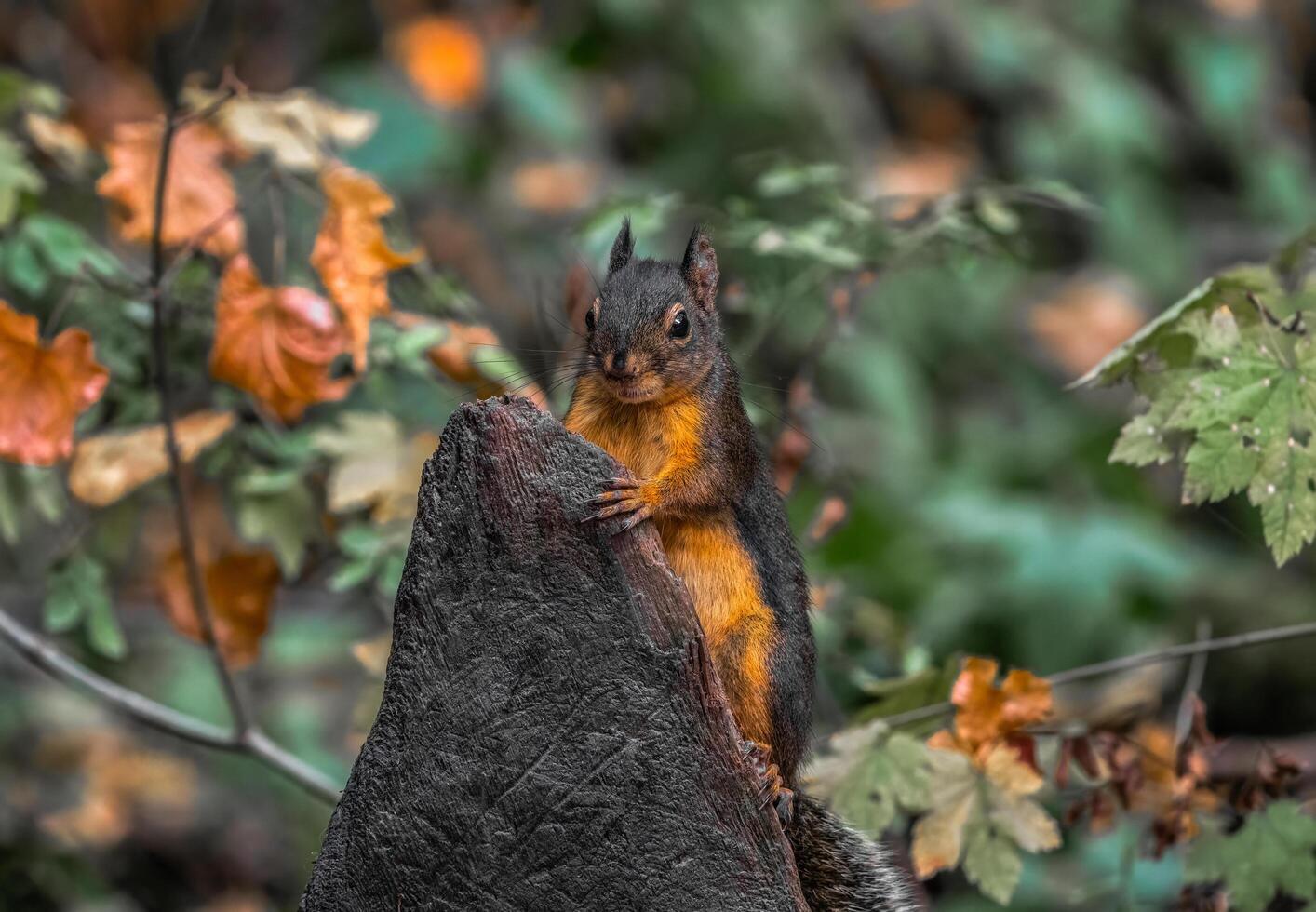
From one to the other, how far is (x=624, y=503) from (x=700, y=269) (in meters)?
0.56

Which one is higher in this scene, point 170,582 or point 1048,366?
point 1048,366

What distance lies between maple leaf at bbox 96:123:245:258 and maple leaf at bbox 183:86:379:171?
0.06 meters

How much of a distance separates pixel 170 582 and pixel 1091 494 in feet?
9.30

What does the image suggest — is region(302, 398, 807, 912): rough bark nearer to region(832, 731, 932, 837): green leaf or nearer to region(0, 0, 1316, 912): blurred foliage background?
region(832, 731, 932, 837): green leaf

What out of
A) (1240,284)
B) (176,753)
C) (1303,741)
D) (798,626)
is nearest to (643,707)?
(798,626)

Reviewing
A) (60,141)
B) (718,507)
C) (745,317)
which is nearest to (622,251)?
(718,507)

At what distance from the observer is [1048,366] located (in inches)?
215

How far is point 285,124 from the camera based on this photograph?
2426 millimetres

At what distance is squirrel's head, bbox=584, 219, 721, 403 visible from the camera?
1872 millimetres

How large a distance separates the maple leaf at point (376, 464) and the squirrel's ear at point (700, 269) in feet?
1.79

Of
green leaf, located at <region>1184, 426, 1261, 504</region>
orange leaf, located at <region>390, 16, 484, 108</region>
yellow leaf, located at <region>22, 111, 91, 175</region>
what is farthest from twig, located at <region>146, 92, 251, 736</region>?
orange leaf, located at <region>390, 16, 484, 108</region>

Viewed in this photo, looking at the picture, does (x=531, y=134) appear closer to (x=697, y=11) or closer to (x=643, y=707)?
(x=697, y=11)

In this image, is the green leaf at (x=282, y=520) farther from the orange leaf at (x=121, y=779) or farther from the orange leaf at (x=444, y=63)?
the orange leaf at (x=444, y=63)

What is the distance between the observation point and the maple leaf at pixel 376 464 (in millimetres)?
2406
